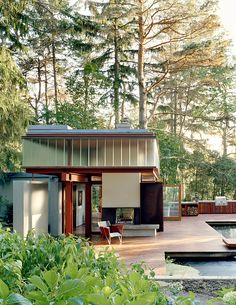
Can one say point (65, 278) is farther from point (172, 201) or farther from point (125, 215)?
point (172, 201)

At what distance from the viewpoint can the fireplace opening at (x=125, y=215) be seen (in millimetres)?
14555

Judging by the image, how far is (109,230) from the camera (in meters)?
12.2

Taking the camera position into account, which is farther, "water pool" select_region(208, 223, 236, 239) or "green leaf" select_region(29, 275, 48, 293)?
"water pool" select_region(208, 223, 236, 239)

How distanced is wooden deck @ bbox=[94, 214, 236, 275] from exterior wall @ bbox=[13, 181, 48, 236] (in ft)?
5.83

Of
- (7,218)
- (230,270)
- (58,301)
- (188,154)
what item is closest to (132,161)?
(230,270)

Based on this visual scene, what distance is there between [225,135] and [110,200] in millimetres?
18232

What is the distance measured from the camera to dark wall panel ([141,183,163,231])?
48.4ft

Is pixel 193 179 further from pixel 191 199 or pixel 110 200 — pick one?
pixel 110 200

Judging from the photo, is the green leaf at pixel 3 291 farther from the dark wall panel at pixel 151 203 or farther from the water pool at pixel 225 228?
the water pool at pixel 225 228

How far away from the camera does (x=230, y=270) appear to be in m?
9.50

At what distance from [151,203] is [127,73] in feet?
35.2

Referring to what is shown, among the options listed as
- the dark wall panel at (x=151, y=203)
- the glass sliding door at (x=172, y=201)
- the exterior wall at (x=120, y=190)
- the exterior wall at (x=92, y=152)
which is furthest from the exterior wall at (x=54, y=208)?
the glass sliding door at (x=172, y=201)

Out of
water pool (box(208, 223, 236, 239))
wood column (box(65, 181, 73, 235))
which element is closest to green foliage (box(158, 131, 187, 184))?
water pool (box(208, 223, 236, 239))

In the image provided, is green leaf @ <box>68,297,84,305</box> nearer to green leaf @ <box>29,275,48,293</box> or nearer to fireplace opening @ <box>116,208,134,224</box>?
green leaf @ <box>29,275,48,293</box>
